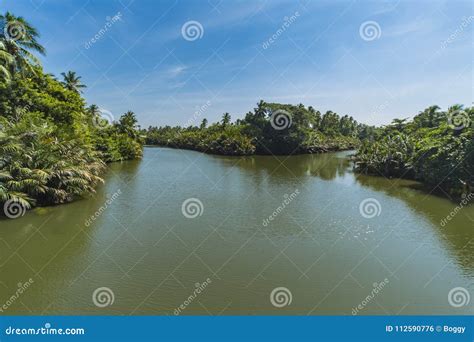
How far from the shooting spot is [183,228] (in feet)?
45.3

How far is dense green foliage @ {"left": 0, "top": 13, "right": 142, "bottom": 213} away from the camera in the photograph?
1406 cm

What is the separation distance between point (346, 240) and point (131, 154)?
39.4 m

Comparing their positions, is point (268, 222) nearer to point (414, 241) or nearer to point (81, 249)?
point (414, 241)
